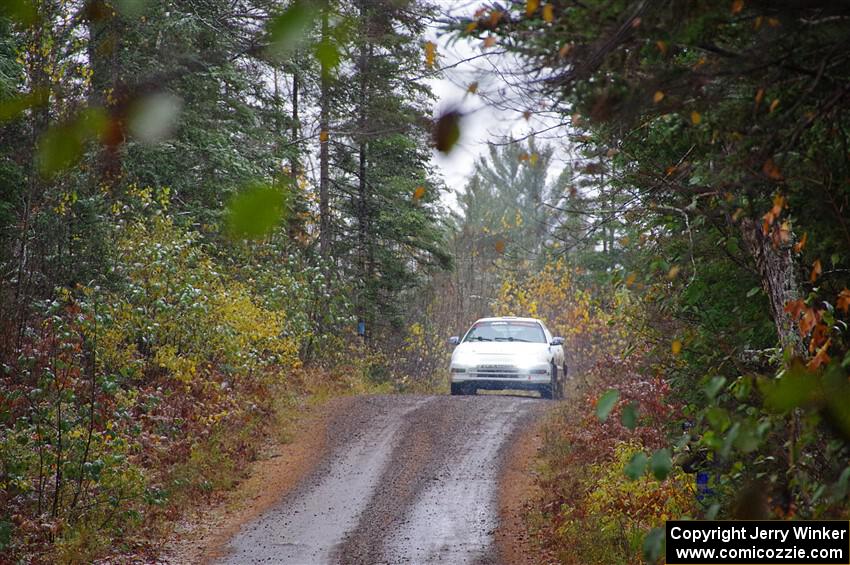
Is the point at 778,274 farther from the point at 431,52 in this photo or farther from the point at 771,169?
the point at 431,52

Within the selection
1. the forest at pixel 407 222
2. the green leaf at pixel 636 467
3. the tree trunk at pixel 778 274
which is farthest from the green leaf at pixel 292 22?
the tree trunk at pixel 778 274

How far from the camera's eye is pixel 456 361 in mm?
18203

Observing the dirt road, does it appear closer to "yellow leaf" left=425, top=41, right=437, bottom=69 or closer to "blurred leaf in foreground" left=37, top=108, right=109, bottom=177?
"yellow leaf" left=425, top=41, right=437, bottom=69

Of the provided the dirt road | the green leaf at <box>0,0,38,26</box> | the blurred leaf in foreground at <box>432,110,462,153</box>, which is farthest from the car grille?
the green leaf at <box>0,0,38,26</box>

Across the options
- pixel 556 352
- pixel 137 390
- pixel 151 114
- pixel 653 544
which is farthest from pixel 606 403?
pixel 556 352

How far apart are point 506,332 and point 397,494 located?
899 cm

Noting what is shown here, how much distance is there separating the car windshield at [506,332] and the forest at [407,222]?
2.73 meters

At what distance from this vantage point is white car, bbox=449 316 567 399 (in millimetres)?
17812

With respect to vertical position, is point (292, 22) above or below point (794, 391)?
above

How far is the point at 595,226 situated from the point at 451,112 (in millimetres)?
2724

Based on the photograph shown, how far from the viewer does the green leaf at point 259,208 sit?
113 inches

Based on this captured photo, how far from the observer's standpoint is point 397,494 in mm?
10375

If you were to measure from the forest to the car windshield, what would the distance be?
8.95 feet

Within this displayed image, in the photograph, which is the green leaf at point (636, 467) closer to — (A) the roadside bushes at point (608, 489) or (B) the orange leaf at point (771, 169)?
(B) the orange leaf at point (771, 169)
